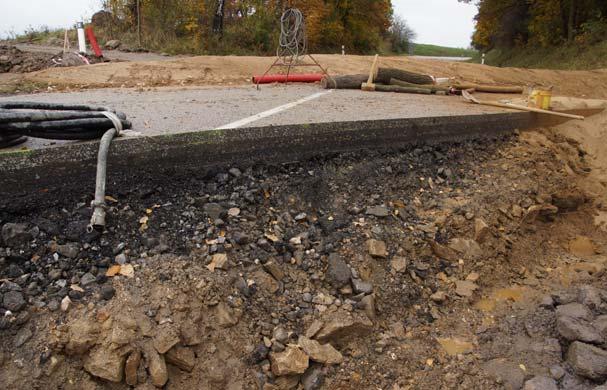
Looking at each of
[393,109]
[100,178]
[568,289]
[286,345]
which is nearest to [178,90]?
[393,109]

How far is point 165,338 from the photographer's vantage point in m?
2.34

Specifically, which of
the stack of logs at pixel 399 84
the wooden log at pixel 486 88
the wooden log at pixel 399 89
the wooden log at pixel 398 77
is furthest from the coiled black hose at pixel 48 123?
the wooden log at pixel 486 88

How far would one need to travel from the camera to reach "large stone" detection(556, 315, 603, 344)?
2789 mm

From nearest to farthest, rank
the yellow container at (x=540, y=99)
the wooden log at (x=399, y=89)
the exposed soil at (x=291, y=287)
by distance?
1. the exposed soil at (x=291, y=287)
2. the yellow container at (x=540, y=99)
3. the wooden log at (x=399, y=89)

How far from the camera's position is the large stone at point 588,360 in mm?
2549

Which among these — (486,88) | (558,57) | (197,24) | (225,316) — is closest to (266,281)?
(225,316)

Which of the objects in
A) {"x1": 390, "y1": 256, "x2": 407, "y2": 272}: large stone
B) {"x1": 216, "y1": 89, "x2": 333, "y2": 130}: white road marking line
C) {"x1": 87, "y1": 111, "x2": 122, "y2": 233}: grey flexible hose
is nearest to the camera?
{"x1": 87, "y1": 111, "x2": 122, "y2": 233}: grey flexible hose

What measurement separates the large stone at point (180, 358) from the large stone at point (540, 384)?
189 cm

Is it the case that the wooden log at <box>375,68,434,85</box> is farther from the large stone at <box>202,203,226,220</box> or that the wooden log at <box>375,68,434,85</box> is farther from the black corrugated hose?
the black corrugated hose

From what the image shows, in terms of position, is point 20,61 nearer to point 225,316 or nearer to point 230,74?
point 230,74

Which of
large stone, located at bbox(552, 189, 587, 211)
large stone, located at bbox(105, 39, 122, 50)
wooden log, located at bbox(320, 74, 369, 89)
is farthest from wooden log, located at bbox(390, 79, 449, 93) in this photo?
large stone, located at bbox(105, 39, 122, 50)

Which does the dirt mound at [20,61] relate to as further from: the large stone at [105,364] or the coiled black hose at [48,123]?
the large stone at [105,364]

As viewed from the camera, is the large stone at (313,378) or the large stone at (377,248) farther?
the large stone at (377,248)

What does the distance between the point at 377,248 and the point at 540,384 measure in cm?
129
